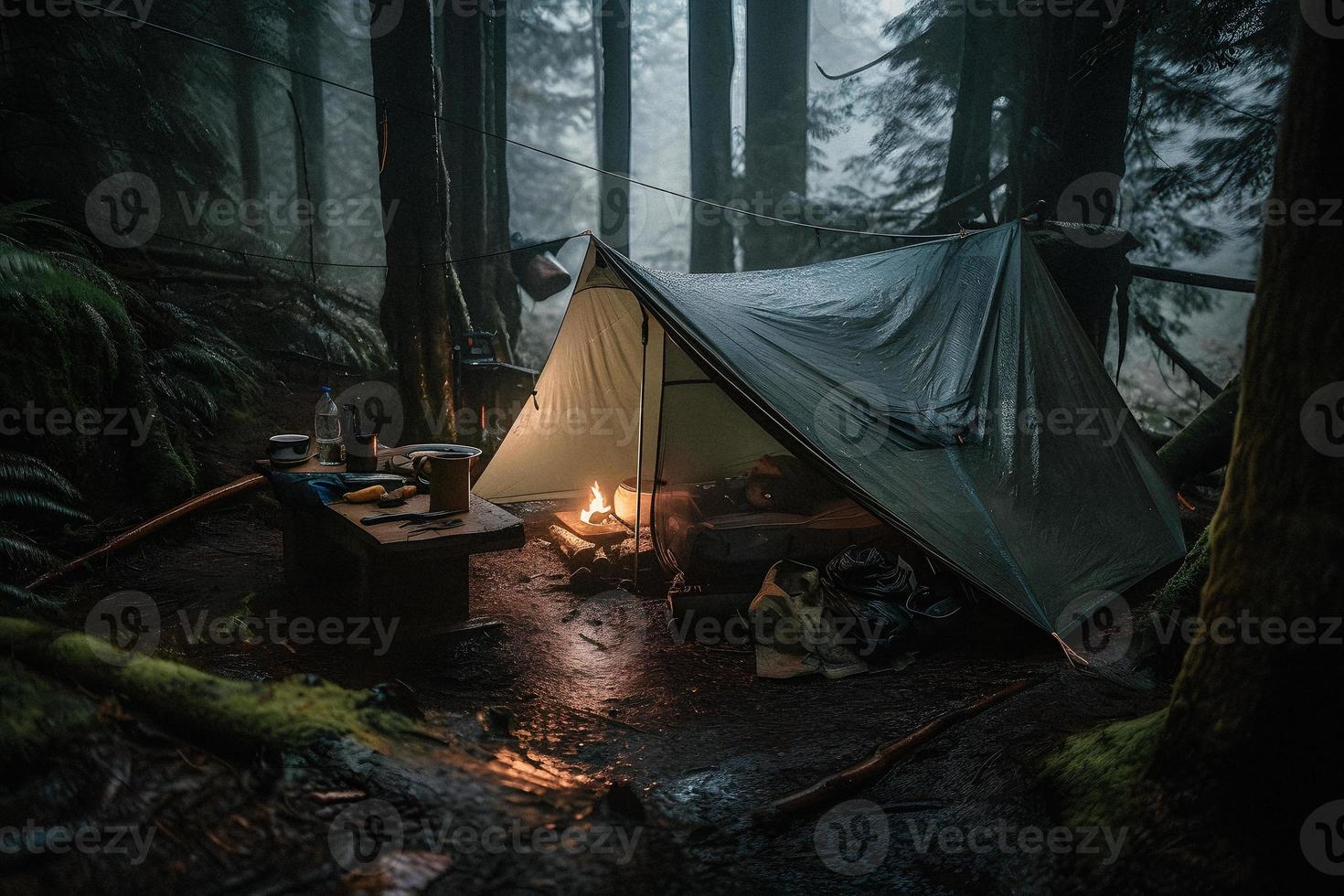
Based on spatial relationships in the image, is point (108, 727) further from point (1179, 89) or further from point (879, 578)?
point (1179, 89)

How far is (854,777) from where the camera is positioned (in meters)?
2.46

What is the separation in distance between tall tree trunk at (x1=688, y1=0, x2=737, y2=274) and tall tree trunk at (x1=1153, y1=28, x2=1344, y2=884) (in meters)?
11.6

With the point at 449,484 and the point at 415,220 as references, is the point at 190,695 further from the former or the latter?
the point at 415,220

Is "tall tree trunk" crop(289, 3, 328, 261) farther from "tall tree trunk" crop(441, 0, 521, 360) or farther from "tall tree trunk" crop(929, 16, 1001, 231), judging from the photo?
"tall tree trunk" crop(929, 16, 1001, 231)

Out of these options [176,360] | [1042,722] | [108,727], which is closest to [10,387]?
[176,360]

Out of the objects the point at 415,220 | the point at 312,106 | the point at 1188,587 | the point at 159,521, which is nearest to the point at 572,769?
the point at 1188,587

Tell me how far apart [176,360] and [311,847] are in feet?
20.7

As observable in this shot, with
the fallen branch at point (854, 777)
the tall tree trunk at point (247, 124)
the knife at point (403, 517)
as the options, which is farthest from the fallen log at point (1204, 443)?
the tall tree trunk at point (247, 124)

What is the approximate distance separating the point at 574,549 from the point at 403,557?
7.07 feet

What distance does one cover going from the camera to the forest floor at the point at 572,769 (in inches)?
55.4

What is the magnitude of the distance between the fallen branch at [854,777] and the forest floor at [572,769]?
0.05m

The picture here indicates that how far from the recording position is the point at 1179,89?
8.11 meters

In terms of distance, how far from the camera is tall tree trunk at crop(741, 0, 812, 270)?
43.5 ft

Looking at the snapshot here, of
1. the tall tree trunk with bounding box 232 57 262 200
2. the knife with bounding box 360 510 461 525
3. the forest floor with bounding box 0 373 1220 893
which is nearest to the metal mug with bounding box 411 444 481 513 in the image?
the knife with bounding box 360 510 461 525
